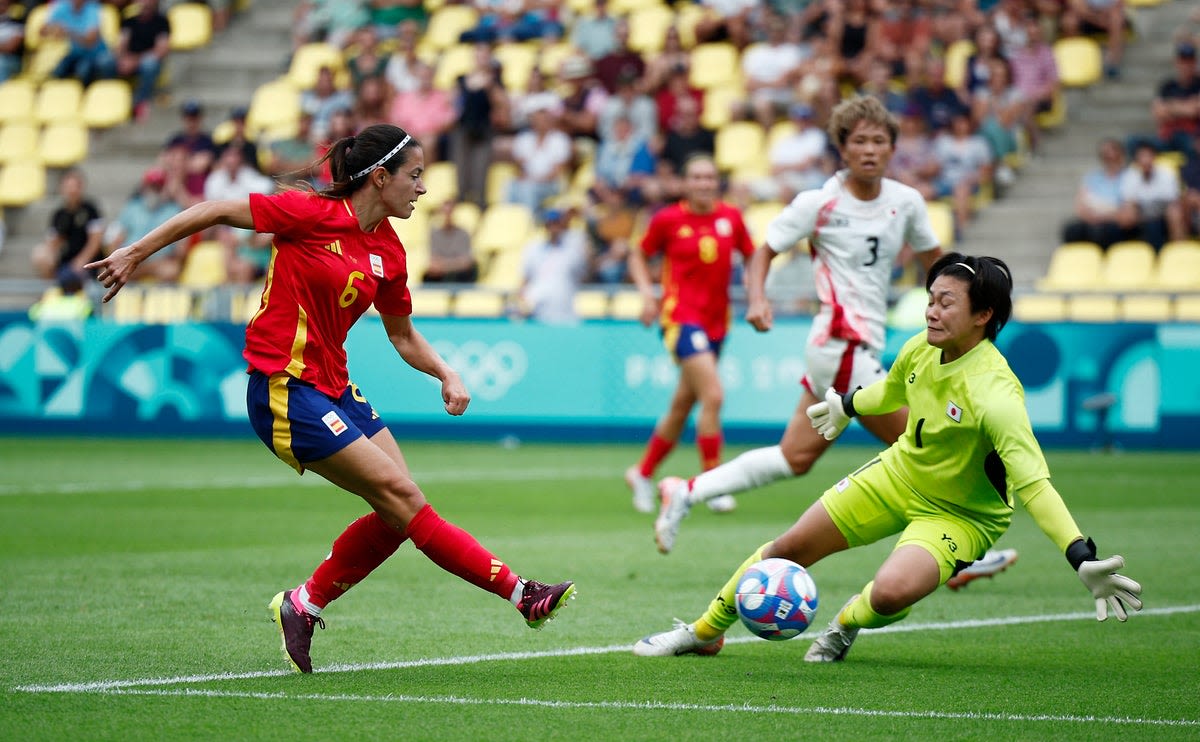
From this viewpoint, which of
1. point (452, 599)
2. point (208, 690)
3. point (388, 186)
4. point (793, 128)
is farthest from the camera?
point (793, 128)

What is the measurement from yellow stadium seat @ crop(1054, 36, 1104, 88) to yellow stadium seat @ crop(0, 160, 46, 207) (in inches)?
599

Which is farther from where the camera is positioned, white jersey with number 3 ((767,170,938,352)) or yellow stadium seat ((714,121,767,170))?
yellow stadium seat ((714,121,767,170))

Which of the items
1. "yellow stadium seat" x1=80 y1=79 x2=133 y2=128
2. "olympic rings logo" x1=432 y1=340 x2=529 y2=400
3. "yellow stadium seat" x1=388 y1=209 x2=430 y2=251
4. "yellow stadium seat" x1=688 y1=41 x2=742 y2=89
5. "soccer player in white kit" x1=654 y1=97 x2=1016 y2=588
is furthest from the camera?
"yellow stadium seat" x1=80 y1=79 x2=133 y2=128

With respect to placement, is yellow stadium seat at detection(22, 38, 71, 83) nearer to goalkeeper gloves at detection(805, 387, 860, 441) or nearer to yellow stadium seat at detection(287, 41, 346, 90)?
yellow stadium seat at detection(287, 41, 346, 90)

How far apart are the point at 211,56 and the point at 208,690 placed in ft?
79.9

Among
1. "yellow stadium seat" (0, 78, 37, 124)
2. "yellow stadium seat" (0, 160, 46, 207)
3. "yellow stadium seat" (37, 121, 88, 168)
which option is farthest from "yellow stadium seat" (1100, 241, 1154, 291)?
"yellow stadium seat" (0, 78, 37, 124)

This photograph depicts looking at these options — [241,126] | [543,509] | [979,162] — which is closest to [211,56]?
[241,126]

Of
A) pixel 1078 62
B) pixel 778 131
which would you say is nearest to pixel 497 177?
pixel 778 131

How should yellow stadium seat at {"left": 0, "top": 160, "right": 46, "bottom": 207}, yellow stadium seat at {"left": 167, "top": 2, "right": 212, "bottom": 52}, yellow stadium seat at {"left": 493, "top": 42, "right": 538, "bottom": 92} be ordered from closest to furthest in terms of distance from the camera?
yellow stadium seat at {"left": 493, "top": 42, "right": 538, "bottom": 92}, yellow stadium seat at {"left": 0, "top": 160, "right": 46, "bottom": 207}, yellow stadium seat at {"left": 167, "top": 2, "right": 212, "bottom": 52}

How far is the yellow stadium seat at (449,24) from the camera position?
27.5 m

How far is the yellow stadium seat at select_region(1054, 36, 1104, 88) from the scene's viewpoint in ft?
77.2

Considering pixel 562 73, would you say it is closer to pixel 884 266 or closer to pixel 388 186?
pixel 884 266

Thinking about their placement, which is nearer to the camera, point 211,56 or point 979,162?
point 979,162

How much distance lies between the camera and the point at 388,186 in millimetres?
6930
